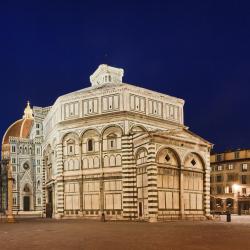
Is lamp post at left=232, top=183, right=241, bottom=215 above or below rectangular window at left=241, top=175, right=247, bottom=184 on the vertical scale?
below

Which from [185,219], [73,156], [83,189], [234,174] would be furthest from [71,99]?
[234,174]

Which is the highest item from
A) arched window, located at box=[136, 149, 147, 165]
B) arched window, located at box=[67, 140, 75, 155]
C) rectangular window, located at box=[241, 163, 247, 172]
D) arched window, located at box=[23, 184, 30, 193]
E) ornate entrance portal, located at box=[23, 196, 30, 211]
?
arched window, located at box=[67, 140, 75, 155]

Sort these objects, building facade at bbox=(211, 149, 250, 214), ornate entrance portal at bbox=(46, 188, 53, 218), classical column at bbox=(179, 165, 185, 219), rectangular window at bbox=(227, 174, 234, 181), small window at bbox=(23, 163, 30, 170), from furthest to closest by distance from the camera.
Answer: small window at bbox=(23, 163, 30, 170)
rectangular window at bbox=(227, 174, 234, 181)
building facade at bbox=(211, 149, 250, 214)
ornate entrance portal at bbox=(46, 188, 53, 218)
classical column at bbox=(179, 165, 185, 219)

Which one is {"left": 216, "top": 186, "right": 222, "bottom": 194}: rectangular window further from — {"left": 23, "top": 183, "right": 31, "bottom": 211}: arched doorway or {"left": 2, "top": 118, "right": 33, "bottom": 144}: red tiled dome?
{"left": 2, "top": 118, "right": 33, "bottom": 144}: red tiled dome

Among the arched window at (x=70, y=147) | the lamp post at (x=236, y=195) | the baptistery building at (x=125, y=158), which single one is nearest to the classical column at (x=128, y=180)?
the baptistery building at (x=125, y=158)

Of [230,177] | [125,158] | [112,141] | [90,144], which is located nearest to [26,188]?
[230,177]

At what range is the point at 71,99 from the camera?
151 feet

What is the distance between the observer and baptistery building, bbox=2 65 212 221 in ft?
126

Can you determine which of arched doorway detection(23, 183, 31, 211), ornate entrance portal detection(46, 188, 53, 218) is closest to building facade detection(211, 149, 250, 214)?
ornate entrance portal detection(46, 188, 53, 218)

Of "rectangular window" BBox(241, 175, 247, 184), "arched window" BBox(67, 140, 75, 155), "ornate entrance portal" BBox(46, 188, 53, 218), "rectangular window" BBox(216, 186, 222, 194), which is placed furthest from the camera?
"rectangular window" BBox(216, 186, 222, 194)

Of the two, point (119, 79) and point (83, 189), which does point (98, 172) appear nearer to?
point (83, 189)

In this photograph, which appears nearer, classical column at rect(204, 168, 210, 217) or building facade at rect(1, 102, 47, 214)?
classical column at rect(204, 168, 210, 217)

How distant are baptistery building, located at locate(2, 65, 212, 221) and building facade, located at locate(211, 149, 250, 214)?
27.1 metres

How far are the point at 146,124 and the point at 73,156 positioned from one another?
8152 millimetres
